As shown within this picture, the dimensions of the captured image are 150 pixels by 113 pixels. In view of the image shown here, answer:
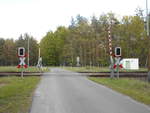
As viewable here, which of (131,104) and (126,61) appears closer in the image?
(131,104)

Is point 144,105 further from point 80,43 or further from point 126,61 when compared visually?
point 80,43

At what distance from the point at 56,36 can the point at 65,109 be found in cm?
9540

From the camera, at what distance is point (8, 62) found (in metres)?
104

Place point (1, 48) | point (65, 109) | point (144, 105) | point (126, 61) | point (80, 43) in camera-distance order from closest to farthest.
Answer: point (65, 109)
point (144, 105)
point (126, 61)
point (80, 43)
point (1, 48)

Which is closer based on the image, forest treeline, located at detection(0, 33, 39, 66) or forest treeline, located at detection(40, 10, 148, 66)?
forest treeline, located at detection(40, 10, 148, 66)

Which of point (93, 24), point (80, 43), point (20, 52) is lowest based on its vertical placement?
point (20, 52)

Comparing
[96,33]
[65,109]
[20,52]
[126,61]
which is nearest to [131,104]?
[65,109]

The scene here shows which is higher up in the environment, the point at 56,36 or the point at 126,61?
the point at 56,36

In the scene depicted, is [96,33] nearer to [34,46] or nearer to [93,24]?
[93,24]

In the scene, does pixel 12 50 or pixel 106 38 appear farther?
pixel 12 50

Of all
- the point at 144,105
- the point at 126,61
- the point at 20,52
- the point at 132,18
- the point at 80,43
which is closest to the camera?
the point at 144,105

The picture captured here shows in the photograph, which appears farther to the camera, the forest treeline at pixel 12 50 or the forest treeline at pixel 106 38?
the forest treeline at pixel 12 50

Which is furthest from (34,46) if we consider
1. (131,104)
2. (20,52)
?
(131,104)

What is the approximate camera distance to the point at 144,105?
859 cm
